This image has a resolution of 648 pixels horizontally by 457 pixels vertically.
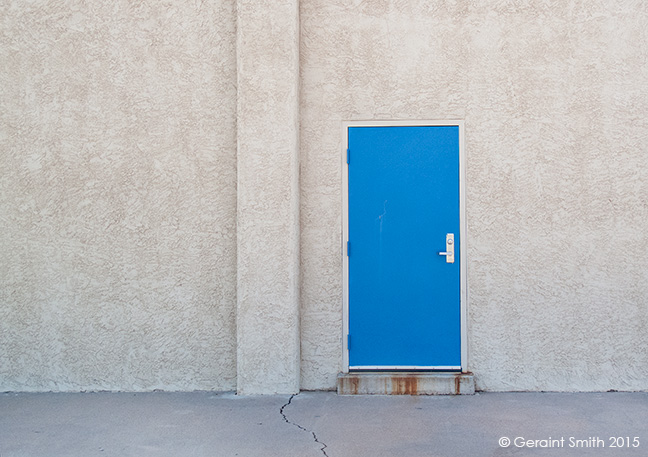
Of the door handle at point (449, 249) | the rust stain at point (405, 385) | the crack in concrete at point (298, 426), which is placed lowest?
the crack in concrete at point (298, 426)

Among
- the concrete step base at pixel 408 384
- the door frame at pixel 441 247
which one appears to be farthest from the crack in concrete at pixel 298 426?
the door frame at pixel 441 247

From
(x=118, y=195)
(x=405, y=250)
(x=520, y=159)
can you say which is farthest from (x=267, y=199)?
(x=520, y=159)

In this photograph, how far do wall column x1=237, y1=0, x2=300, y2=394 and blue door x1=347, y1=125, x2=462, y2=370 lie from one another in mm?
562

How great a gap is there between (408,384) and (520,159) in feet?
7.05

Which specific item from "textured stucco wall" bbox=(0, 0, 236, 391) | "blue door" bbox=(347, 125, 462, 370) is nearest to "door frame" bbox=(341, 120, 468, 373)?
"blue door" bbox=(347, 125, 462, 370)

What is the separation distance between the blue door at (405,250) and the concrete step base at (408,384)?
0.13 m

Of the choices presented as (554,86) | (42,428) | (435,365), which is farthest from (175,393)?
(554,86)

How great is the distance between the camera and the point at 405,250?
17.0 ft

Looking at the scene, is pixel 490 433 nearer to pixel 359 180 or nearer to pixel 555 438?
pixel 555 438

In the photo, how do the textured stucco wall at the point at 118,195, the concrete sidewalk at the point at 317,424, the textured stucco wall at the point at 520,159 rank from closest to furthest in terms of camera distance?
the concrete sidewalk at the point at 317,424 → the textured stucco wall at the point at 520,159 → the textured stucco wall at the point at 118,195

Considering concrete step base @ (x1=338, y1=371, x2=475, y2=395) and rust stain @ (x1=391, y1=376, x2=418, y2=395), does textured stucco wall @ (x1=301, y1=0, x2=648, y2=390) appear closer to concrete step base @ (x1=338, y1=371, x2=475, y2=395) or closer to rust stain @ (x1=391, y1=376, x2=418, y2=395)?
concrete step base @ (x1=338, y1=371, x2=475, y2=395)

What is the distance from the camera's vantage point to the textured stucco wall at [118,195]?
17.2 ft

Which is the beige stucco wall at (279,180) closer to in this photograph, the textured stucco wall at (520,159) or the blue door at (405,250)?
the textured stucco wall at (520,159)

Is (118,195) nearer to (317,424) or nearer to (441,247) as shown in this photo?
(317,424)
